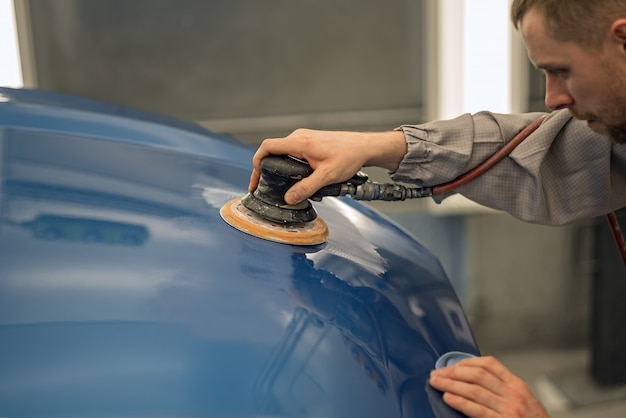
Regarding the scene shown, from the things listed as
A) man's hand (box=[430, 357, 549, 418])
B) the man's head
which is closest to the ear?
the man's head

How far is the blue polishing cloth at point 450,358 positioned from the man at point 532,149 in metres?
0.02

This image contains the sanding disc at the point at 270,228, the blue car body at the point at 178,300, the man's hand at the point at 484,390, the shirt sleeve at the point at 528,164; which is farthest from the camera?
the shirt sleeve at the point at 528,164

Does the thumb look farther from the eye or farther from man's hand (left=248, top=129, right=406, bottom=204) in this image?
the eye

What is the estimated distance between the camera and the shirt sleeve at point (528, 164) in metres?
1.25

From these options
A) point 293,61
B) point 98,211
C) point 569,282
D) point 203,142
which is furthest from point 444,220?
point 98,211

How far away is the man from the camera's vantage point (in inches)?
39.4

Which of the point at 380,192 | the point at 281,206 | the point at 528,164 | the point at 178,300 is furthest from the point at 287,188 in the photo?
the point at 528,164

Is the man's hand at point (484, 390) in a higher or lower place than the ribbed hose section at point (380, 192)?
lower

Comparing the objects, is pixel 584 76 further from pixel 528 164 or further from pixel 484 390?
pixel 484 390

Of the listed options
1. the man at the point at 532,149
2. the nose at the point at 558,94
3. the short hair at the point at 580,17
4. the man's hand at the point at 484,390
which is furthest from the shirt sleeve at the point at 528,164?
the man's hand at the point at 484,390

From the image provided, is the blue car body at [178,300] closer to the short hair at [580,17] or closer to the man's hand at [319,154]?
the man's hand at [319,154]

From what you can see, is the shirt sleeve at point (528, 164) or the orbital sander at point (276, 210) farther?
the shirt sleeve at point (528, 164)

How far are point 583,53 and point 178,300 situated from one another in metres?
0.70

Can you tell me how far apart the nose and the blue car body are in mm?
344
